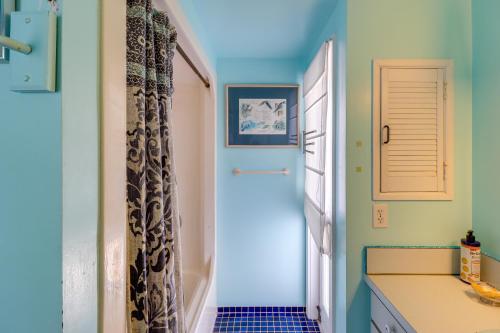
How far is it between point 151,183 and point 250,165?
150 centimetres

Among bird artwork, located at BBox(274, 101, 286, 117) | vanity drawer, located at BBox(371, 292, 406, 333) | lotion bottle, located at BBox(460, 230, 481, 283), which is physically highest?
bird artwork, located at BBox(274, 101, 286, 117)

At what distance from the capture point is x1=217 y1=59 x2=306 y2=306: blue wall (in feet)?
7.40

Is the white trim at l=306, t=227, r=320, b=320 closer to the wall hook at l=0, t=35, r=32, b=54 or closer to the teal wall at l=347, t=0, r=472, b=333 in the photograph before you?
the teal wall at l=347, t=0, r=472, b=333

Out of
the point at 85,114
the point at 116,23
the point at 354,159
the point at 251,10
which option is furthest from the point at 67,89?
the point at 251,10

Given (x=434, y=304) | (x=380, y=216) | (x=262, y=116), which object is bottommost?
(x=434, y=304)

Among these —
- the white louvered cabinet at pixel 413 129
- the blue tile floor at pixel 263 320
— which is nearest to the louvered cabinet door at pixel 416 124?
the white louvered cabinet at pixel 413 129

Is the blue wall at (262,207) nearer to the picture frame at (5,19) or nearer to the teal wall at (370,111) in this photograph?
the teal wall at (370,111)

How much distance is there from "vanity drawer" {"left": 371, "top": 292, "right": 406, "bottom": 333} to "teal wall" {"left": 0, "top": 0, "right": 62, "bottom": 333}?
3.65 ft

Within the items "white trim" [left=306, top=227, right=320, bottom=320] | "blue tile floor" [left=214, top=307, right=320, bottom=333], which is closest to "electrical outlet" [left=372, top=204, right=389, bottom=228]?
"white trim" [left=306, top=227, right=320, bottom=320]

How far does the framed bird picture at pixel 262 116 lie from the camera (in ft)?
7.35

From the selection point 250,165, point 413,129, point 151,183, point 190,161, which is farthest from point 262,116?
point 151,183

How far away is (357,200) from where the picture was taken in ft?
4.22

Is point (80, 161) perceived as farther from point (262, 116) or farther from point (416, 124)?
point (262, 116)

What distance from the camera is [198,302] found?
163 cm
